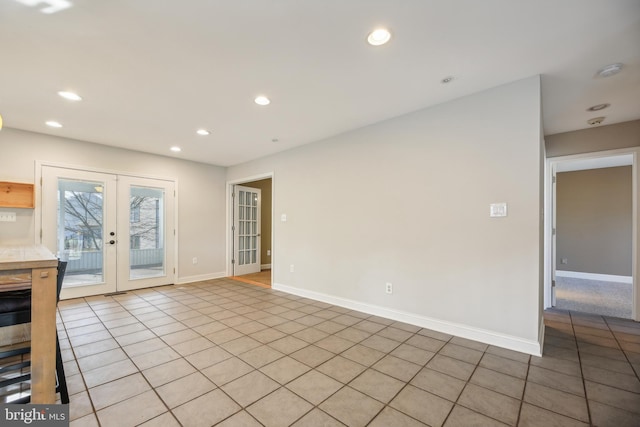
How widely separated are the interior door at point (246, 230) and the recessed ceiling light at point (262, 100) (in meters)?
3.60

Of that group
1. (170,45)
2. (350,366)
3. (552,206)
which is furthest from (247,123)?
(552,206)

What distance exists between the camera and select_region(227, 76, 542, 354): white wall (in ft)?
8.41

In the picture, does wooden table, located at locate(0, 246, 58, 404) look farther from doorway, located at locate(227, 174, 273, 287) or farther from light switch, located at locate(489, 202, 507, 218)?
doorway, located at locate(227, 174, 273, 287)

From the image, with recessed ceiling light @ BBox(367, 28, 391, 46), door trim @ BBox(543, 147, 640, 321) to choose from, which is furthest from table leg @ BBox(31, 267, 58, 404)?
door trim @ BBox(543, 147, 640, 321)

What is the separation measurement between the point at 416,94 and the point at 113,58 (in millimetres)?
2870

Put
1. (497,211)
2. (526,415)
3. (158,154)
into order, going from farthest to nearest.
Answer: (158,154) → (497,211) → (526,415)

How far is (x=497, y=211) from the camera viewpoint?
2695 millimetres

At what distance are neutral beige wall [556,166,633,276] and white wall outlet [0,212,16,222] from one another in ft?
35.1

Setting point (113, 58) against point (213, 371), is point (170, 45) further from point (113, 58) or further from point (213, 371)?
point (213, 371)

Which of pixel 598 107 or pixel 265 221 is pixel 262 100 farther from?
pixel 265 221

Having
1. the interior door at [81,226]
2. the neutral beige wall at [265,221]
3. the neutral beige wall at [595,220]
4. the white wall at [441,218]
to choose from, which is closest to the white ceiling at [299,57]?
the white wall at [441,218]

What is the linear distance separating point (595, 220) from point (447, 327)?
19.6 feet

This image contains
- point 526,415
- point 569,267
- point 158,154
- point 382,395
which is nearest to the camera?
point 526,415

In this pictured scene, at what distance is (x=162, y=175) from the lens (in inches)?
210
